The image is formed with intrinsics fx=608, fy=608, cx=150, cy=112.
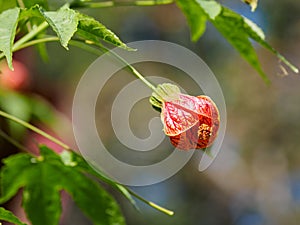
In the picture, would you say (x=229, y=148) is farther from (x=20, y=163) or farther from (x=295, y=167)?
(x=20, y=163)

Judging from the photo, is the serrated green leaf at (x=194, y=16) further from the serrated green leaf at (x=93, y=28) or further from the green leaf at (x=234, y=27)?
the serrated green leaf at (x=93, y=28)

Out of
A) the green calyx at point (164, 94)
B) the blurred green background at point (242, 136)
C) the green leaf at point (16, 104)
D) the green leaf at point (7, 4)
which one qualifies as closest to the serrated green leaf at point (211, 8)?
the green calyx at point (164, 94)

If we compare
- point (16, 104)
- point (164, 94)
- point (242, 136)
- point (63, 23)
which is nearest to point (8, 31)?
point (63, 23)

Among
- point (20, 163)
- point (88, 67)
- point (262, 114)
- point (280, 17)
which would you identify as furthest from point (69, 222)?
point (20, 163)

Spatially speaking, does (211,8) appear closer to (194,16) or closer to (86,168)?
(194,16)

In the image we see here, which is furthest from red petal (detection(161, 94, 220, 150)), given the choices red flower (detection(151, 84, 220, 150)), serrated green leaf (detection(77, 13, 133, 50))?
serrated green leaf (detection(77, 13, 133, 50))

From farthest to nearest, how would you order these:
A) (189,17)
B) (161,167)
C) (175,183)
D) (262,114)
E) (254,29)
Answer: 1. (175,183)
2. (262,114)
3. (161,167)
4. (189,17)
5. (254,29)
